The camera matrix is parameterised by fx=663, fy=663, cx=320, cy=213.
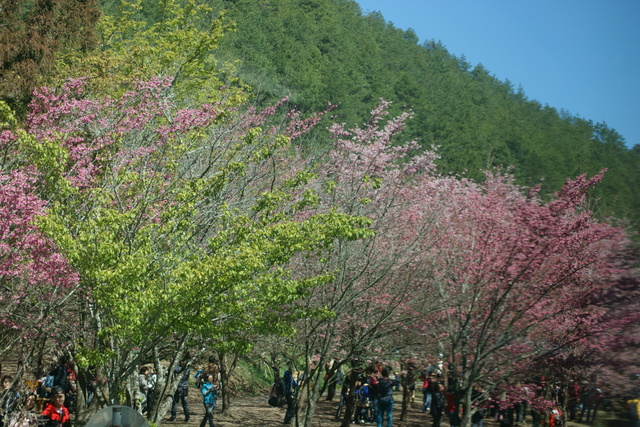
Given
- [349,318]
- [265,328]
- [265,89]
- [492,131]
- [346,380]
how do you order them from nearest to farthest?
1. [265,328]
2. [349,318]
3. [346,380]
4. [265,89]
5. [492,131]

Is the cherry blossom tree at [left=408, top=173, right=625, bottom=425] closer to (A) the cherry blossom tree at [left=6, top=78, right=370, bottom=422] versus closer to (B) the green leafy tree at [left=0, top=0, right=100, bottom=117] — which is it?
(A) the cherry blossom tree at [left=6, top=78, right=370, bottom=422]

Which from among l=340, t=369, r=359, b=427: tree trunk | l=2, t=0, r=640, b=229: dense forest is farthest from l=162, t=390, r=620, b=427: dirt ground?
l=2, t=0, r=640, b=229: dense forest

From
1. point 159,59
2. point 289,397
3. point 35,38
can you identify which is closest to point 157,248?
point 289,397

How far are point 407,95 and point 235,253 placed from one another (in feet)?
181

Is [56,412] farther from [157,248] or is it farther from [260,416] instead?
[260,416]

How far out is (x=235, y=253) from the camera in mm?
8539

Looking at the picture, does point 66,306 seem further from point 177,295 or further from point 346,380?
point 346,380

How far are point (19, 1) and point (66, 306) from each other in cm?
881

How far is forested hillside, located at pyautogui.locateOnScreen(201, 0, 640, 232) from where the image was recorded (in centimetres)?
4081

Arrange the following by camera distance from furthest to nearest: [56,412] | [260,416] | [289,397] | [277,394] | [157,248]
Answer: [277,394]
[260,416]
[289,397]
[56,412]
[157,248]

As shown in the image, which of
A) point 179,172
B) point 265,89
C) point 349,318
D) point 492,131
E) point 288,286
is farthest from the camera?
point 492,131

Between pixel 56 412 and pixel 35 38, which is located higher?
pixel 35 38

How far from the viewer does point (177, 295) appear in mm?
7949

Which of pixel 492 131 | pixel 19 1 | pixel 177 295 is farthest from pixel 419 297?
pixel 492 131
